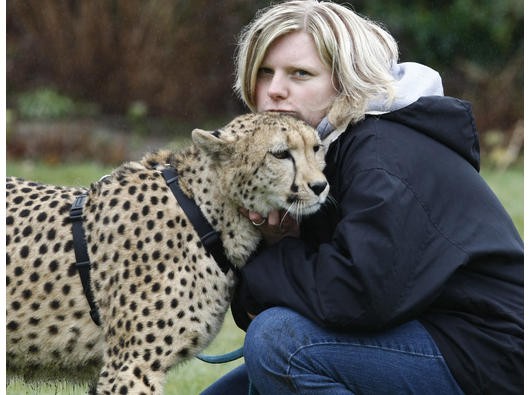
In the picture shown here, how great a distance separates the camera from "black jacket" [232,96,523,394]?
274cm

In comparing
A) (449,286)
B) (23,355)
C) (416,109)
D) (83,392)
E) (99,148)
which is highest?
(416,109)

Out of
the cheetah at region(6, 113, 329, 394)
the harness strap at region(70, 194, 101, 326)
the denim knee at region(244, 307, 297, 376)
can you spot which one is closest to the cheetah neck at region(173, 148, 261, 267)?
the cheetah at region(6, 113, 329, 394)

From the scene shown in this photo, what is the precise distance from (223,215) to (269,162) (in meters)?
0.25

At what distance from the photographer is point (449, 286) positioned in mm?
2852

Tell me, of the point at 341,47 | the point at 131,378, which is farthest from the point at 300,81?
the point at 131,378

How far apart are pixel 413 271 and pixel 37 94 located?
7.51 meters

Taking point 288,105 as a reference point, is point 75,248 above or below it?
below

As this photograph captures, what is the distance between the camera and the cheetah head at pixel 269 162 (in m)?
2.90

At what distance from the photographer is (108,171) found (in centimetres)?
827

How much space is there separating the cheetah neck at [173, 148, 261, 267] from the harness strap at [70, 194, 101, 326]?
34cm

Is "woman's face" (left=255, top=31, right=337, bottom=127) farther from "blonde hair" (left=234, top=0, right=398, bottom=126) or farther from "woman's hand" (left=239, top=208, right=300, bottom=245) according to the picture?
"woman's hand" (left=239, top=208, right=300, bottom=245)

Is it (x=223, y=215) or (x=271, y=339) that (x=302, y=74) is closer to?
(x=223, y=215)

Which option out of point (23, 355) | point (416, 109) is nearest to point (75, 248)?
point (23, 355)

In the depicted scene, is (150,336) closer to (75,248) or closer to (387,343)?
(75,248)
